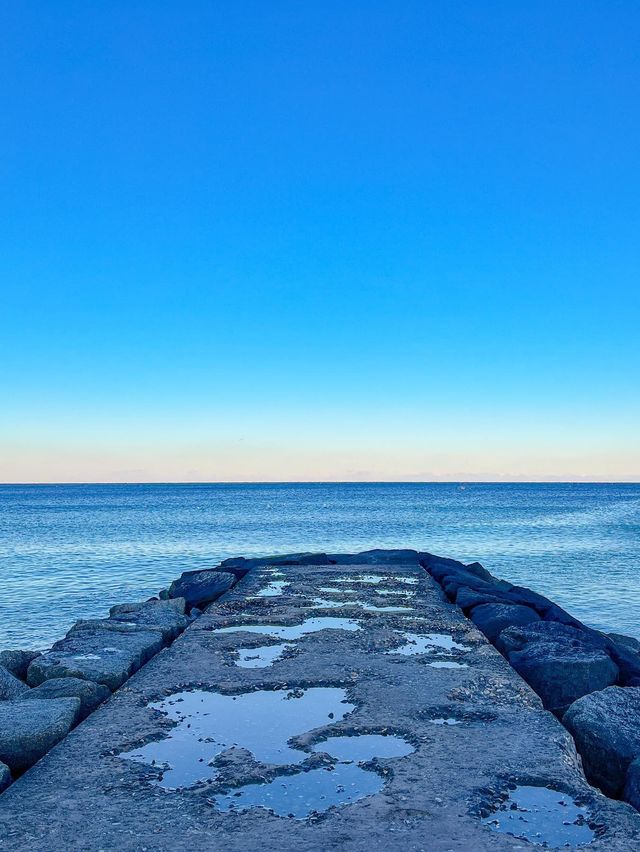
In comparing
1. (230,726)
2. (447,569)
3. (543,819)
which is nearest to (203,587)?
(447,569)

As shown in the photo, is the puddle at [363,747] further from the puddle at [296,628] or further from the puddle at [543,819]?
the puddle at [296,628]

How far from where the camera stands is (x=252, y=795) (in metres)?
4.11

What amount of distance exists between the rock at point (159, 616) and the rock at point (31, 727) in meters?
3.04

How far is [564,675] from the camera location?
6.42 m

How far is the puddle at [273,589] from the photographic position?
37.4ft

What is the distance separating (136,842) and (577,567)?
69.7ft

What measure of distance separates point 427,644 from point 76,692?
3730 mm

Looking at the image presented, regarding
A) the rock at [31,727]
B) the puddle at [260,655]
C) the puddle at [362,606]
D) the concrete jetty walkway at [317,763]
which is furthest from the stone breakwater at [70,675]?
the puddle at [362,606]

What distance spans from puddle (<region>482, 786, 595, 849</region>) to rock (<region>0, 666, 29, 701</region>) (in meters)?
4.30

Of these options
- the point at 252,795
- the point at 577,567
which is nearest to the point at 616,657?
the point at 252,795

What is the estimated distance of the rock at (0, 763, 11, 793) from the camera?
13.8 feet

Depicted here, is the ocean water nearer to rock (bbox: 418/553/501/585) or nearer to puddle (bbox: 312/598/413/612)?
rock (bbox: 418/553/501/585)

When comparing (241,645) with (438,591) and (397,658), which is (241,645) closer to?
(397,658)

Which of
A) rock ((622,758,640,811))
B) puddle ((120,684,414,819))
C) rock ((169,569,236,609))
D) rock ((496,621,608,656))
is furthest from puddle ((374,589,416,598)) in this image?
rock ((622,758,640,811))
